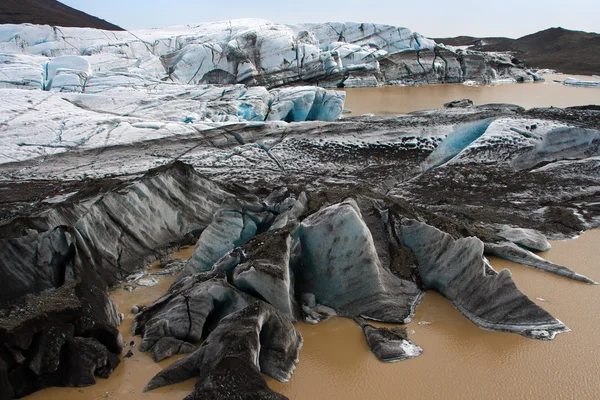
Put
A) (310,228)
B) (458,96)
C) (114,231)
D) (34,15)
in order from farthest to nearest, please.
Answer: (34,15), (458,96), (114,231), (310,228)

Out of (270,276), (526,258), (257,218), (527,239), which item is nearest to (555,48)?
(527,239)

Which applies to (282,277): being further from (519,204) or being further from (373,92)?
(373,92)

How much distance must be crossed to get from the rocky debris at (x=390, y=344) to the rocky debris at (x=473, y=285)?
0.68 meters

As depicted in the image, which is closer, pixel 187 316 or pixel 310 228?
pixel 187 316

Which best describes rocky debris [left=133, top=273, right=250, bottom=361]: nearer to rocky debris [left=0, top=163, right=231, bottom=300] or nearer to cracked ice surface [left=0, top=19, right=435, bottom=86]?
rocky debris [left=0, top=163, right=231, bottom=300]

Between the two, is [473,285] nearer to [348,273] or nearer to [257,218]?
[348,273]

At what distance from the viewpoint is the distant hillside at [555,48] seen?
1451 inches

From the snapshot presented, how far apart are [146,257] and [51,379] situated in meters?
2.12

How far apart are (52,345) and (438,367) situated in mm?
2615

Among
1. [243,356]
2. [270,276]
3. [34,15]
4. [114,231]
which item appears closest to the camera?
[243,356]

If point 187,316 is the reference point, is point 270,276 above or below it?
above

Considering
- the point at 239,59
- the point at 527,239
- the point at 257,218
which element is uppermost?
the point at 239,59

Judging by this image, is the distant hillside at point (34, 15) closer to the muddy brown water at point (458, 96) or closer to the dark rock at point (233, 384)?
the muddy brown water at point (458, 96)

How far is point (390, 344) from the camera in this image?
3.37 m
